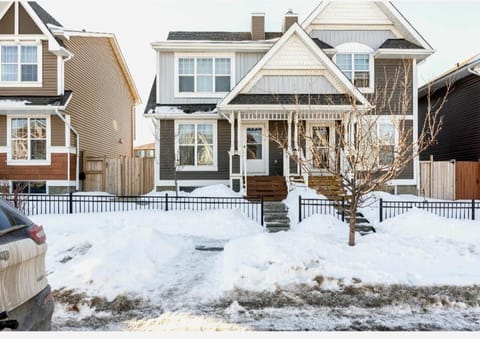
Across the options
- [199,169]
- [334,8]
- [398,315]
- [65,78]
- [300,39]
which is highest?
[334,8]

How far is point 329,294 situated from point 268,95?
10245 mm

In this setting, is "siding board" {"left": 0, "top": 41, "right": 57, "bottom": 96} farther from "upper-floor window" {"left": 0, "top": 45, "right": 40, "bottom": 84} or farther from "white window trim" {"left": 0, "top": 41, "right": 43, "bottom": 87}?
"upper-floor window" {"left": 0, "top": 45, "right": 40, "bottom": 84}

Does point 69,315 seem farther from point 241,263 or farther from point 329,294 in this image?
point 329,294

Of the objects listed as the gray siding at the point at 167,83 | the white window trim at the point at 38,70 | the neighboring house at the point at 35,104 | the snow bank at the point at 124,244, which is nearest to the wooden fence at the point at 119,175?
the neighboring house at the point at 35,104

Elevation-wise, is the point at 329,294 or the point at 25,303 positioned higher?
the point at 25,303

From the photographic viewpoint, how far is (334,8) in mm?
16875

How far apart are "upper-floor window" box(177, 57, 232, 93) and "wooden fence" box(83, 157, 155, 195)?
13.7 ft

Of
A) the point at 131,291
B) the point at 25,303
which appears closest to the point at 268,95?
the point at 131,291

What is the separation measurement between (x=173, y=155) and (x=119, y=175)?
288 cm

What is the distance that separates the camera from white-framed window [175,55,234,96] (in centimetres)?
1648

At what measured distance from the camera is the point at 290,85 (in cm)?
1466

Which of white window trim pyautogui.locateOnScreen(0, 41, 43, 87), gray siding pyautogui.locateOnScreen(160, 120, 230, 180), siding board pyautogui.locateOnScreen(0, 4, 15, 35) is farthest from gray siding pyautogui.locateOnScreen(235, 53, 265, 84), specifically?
siding board pyautogui.locateOnScreen(0, 4, 15, 35)

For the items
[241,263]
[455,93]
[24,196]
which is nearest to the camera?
[241,263]

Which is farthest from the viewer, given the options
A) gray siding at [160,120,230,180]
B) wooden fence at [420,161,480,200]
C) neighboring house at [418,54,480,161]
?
neighboring house at [418,54,480,161]
